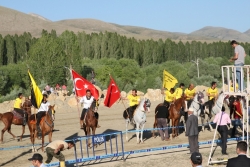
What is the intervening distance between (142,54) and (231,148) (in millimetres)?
82527

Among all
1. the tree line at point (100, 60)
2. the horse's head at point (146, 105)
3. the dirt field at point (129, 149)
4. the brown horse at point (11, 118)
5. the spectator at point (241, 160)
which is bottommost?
the dirt field at point (129, 149)

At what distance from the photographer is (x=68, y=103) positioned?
42.3 m

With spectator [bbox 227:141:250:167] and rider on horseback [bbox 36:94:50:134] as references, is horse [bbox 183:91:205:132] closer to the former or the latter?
rider on horseback [bbox 36:94:50:134]

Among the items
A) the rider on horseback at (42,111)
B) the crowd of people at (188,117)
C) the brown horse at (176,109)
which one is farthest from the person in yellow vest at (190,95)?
the rider on horseback at (42,111)

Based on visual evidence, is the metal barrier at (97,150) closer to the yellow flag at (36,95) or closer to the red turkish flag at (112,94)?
the red turkish flag at (112,94)

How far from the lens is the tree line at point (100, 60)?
6950 cm

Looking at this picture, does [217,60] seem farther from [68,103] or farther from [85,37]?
[68,103]

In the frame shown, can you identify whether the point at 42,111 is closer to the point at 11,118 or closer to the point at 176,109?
the point at 11,118

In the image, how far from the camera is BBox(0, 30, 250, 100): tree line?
228ft

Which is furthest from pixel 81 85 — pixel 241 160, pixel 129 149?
pixel 241 160

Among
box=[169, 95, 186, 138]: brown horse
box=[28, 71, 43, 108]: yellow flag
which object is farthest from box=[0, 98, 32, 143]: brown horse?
box=[169, 95, 186, 138]: brown horse

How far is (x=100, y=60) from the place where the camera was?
296 feet

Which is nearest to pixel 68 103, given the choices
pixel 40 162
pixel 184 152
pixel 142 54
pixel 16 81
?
pixel 184 152

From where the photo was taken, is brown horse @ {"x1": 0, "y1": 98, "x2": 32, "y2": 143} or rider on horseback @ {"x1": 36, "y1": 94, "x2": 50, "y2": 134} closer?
rider on horseback @ {"x1": 36, "y1": 94, "x2": 50, "y2": 134}
